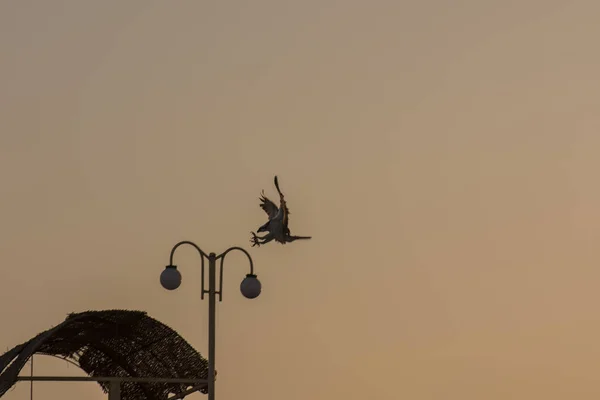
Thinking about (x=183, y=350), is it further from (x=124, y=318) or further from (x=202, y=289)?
(x=202, y=289)

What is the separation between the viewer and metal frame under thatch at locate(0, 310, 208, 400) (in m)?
38.6

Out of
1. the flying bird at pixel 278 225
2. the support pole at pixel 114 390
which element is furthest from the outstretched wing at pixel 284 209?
the support pole at pixel 114 390

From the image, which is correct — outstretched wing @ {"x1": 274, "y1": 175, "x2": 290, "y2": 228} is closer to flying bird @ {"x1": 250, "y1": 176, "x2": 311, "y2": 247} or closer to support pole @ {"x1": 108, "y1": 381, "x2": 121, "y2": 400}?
flying bird @ {"x1": 250, "y1": 176, "x2": 311, "y2": 247}

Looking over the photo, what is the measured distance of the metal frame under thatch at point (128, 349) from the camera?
127ft

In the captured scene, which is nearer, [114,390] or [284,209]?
[284,209]

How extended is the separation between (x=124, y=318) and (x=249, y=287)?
6.69 metres

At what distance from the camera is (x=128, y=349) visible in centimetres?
4094

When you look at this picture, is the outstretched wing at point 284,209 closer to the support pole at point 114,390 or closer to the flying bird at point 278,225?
the flying bird at point 278,225

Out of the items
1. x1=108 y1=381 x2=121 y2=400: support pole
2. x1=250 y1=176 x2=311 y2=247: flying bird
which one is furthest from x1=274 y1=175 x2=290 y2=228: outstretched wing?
x1=108 y1=381 x2=121 y2=400: support pole

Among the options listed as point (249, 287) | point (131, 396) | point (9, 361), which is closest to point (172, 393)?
point (131, 396)

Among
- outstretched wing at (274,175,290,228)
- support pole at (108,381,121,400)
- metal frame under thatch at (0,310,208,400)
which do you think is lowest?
support pole at (108,381,121,400)

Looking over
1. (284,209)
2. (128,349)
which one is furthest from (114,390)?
(284,209)

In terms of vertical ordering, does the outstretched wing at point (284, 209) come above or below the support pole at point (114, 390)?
above

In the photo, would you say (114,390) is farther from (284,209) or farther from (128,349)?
(284,209)
